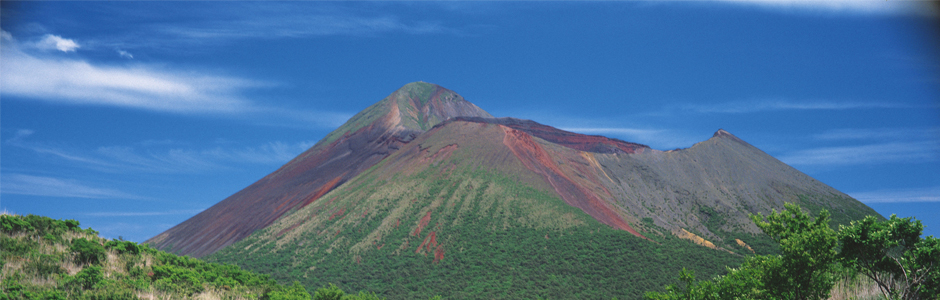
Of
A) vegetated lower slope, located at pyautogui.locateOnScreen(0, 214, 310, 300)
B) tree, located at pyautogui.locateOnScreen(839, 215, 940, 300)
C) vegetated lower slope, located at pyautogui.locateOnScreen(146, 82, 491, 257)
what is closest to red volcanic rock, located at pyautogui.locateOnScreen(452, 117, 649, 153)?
vegetated lower slope, located at pyautogui.locateOnScreen(146, 82, 491, 257)

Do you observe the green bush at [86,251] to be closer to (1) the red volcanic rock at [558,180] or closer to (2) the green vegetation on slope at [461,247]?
(2) the green vegetation on slope at [461,247]

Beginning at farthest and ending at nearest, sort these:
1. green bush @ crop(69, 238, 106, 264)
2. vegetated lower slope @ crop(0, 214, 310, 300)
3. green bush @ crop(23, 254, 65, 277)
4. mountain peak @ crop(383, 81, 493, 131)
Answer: mountain peak @ crop(383, 81, 493, 131)
green bush @ crop(69, 238, 106, 264)
green bush @ crop(23, 254, 65, 277)
vegetated lower slope @ crop(0, 214, 310, 300)

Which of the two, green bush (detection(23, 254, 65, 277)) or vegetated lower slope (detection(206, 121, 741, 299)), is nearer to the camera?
green bush (detection(23, 254, 65, 277))

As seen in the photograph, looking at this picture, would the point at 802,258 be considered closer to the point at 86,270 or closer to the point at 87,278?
the point at 87,278

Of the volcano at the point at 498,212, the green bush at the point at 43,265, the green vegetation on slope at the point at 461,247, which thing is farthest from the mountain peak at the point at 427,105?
the green bush at the point at 43,265

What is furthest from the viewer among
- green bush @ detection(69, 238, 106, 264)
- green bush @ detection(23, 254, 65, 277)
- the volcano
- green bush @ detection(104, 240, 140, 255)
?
the volcano

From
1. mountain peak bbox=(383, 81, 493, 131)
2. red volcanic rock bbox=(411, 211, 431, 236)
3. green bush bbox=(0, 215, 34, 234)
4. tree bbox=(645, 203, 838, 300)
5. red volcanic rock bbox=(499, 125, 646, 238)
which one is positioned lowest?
tree bbox=(645, 203, 838, 300)

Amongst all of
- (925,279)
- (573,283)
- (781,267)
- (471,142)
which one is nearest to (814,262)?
(781,267)

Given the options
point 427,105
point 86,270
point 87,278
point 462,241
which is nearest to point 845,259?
point 87,278

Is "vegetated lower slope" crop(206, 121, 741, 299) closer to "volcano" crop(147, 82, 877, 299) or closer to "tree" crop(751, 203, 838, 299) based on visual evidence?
"volcano" crop(147, 82, 877, 299)
